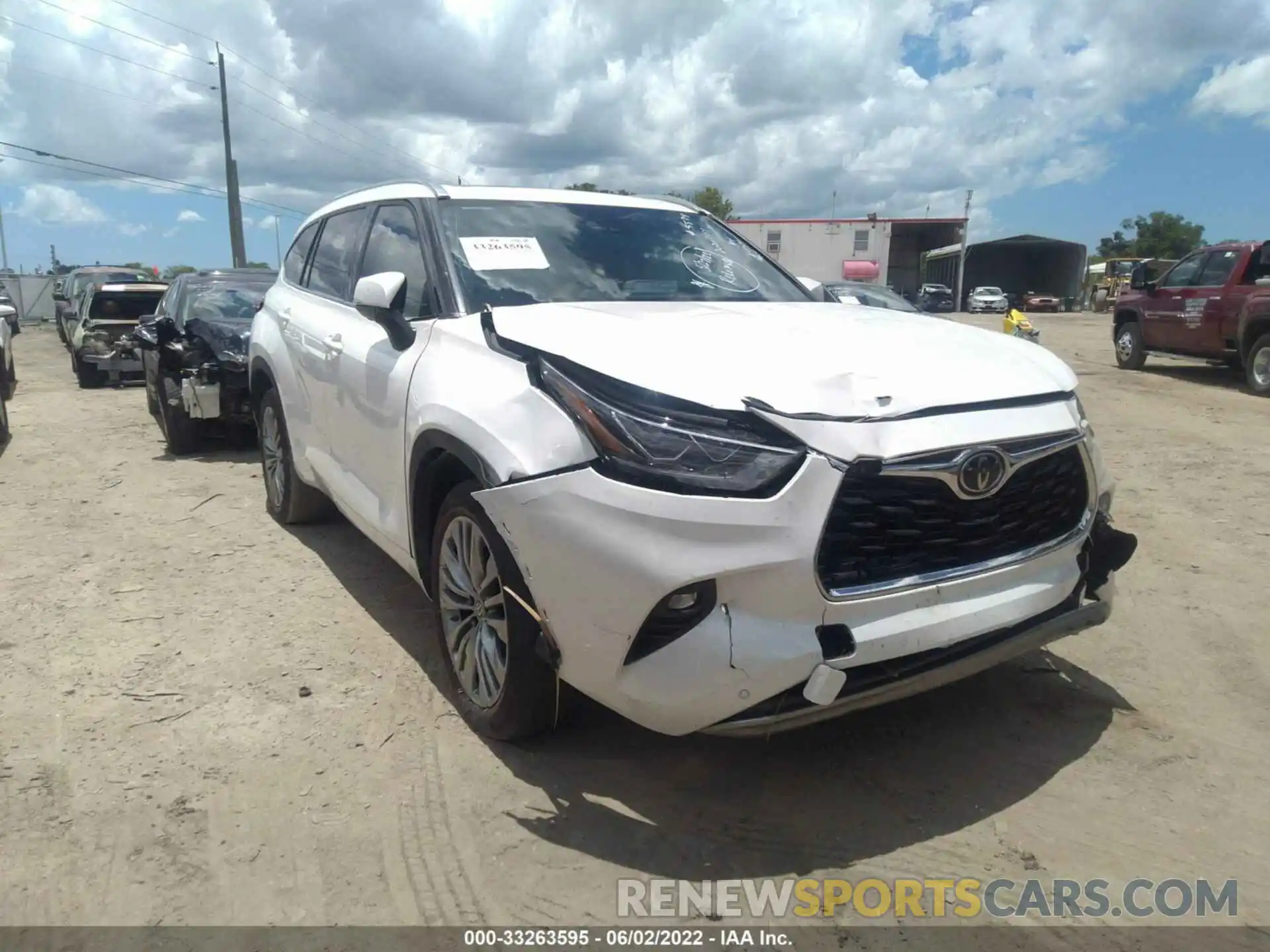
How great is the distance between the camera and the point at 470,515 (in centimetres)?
300

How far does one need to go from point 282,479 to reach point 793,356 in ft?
13.0

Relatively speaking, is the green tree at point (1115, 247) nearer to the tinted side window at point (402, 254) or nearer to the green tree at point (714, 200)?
the green tree at point (714, 200)

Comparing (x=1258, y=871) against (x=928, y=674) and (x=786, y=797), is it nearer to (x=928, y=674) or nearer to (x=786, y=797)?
(x=928, y=674)

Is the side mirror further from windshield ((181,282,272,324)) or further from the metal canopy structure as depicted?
the metal canopy structure

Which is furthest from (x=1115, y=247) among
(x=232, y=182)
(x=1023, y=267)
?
(x=232, y=182)

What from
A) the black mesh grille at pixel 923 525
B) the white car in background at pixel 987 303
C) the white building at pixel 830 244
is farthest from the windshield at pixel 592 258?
the white car in background at pixel 987 303

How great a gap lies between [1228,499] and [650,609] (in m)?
5.46

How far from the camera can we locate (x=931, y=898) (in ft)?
8.01

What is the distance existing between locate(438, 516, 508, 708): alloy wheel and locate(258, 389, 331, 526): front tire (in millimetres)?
2336

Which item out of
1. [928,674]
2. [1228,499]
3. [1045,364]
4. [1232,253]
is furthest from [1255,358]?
[928,674]

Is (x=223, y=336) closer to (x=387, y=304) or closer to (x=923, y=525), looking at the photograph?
(x=387, y=304)

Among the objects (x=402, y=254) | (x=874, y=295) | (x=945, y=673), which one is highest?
(x=402, y=254)

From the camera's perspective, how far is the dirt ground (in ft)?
8.39

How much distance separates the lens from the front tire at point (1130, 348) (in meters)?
14.9
